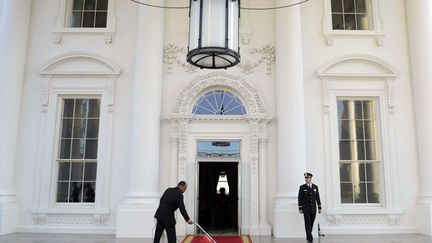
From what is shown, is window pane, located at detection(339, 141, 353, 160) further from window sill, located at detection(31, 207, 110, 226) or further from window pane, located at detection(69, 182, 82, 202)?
window pane, located at detection(69, 182, 82, 202)

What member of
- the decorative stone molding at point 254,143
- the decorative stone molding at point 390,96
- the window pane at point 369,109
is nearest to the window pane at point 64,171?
the decorative stone molding at point 254,143

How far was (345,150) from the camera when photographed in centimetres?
1075

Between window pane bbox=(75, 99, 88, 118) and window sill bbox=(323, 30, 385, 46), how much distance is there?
6.68 m

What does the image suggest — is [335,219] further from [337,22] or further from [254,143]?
[337,22]

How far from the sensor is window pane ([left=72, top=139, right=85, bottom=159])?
10.8 metres

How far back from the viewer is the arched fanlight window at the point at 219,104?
1084cm

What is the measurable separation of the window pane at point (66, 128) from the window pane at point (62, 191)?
126 centimetres

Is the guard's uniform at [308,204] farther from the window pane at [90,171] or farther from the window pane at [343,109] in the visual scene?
the window pane at [90,171]

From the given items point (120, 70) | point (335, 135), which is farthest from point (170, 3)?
point (335, 135)

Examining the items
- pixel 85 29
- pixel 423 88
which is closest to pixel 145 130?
pixel 85 29

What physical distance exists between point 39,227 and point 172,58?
5444 mm

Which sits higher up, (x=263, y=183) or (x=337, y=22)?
(x=337, y=22)

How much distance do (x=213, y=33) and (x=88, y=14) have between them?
6896 mm

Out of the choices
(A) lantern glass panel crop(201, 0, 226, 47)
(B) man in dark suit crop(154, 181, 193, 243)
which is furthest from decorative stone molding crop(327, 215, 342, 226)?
(A) lantern glass panel crop(201, 0, 226, 47)
